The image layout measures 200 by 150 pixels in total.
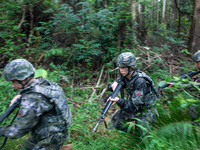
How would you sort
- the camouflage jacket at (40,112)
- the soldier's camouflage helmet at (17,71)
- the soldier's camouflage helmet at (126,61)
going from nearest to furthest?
the camouflage jacket at (40,112) → the soldier's camouflage helmet at (17,71) → the soldier's camouflage helmet at (126,61)

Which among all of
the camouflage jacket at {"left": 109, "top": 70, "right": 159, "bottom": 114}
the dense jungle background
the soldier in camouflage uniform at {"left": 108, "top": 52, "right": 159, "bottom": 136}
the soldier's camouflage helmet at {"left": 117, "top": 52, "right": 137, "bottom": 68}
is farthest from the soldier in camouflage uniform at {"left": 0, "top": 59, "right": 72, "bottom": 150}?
the dense jungle background

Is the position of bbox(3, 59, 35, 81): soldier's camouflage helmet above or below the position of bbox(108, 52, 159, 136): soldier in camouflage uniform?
above

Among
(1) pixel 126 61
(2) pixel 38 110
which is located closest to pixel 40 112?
(2) pixel 38 110

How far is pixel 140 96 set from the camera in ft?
9.05

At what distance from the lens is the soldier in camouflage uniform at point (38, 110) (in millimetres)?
2013

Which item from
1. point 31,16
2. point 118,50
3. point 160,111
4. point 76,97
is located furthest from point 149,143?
point 31,16

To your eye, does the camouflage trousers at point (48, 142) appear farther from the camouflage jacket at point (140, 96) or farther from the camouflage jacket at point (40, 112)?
the camouflage jacket at point (140, 96)

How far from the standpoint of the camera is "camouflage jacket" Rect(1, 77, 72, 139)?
2.00m

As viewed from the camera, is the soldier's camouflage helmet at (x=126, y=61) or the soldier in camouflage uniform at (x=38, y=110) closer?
the soldier in camouflage uniform at (x=38, y=110)

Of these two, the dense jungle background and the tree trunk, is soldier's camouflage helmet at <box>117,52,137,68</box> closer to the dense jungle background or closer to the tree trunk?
the dense jungle background

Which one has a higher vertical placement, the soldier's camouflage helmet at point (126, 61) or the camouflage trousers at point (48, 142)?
the soldier's camouflage helmet at point (126, 61)

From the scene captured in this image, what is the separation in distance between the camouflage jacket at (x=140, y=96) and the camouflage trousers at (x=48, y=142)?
3.73ft

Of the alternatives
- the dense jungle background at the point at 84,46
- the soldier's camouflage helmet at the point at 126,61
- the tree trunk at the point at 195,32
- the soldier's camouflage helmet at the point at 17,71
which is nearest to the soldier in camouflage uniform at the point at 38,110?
the soldier's camouflage helmet at the point at 17,71

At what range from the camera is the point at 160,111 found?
190cm
